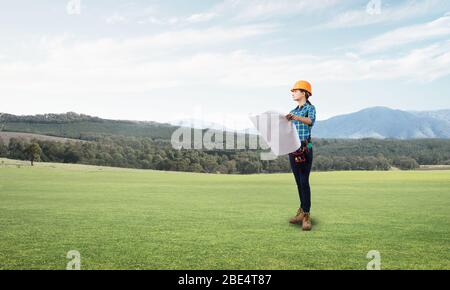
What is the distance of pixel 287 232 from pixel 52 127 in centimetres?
11717

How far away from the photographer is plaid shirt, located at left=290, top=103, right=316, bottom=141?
30.5 ft

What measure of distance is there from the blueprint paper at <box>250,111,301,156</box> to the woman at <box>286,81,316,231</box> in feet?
0.57

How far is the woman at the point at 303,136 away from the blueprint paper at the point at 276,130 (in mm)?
174

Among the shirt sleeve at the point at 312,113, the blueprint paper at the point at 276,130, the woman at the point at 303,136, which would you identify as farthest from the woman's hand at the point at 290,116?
the shirt sleeve at the point at 312,113

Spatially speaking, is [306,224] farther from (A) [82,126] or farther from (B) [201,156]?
(A) [82,126]

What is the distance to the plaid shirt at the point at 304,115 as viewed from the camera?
929cm

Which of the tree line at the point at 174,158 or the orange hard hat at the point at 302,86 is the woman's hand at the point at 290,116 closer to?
the orange hard hat at the point at 302,86

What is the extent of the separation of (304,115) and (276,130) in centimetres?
72

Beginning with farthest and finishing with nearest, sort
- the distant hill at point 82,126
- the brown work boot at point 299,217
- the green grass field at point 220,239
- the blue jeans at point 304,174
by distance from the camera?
the distant hill at point 82,126 → the brown work boot at point 299,217 → the blue jeans at point 304,174 → the green grass field at point 220,239

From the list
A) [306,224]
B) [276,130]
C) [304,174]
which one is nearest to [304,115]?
[276,130]

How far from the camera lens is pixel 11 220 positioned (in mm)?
11703

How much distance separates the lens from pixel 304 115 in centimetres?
940

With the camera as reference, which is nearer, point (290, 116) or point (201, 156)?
point (290, 116)
